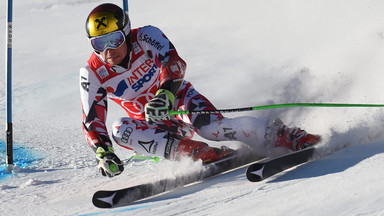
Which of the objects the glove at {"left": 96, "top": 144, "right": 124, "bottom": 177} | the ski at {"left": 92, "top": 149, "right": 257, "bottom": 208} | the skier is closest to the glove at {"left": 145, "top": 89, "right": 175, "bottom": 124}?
the skier

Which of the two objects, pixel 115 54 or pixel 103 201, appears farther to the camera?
pixel 115 54

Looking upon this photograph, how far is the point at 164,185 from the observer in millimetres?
3795

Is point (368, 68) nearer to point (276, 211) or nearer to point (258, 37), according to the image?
point (276, 211)

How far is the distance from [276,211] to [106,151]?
1399mm

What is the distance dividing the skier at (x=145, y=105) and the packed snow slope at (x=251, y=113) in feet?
0.73

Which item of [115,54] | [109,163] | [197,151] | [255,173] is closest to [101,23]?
[115,54]

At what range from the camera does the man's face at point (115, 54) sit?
3.98 meters

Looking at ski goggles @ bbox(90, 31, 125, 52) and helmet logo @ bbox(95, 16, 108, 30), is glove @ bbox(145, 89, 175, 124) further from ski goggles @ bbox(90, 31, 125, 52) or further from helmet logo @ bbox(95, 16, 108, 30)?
helmet logo @ bbox(95, 16, 108, 30)

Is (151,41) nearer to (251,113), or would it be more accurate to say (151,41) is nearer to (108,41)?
(108,41)

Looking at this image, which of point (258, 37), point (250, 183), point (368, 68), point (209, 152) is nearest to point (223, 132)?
point (209, 152)

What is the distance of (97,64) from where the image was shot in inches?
161

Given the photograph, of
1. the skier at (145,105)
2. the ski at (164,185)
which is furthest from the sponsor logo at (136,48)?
the ski at (164,185)

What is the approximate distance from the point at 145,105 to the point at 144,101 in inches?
20.0

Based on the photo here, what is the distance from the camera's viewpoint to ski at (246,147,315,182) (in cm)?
329
